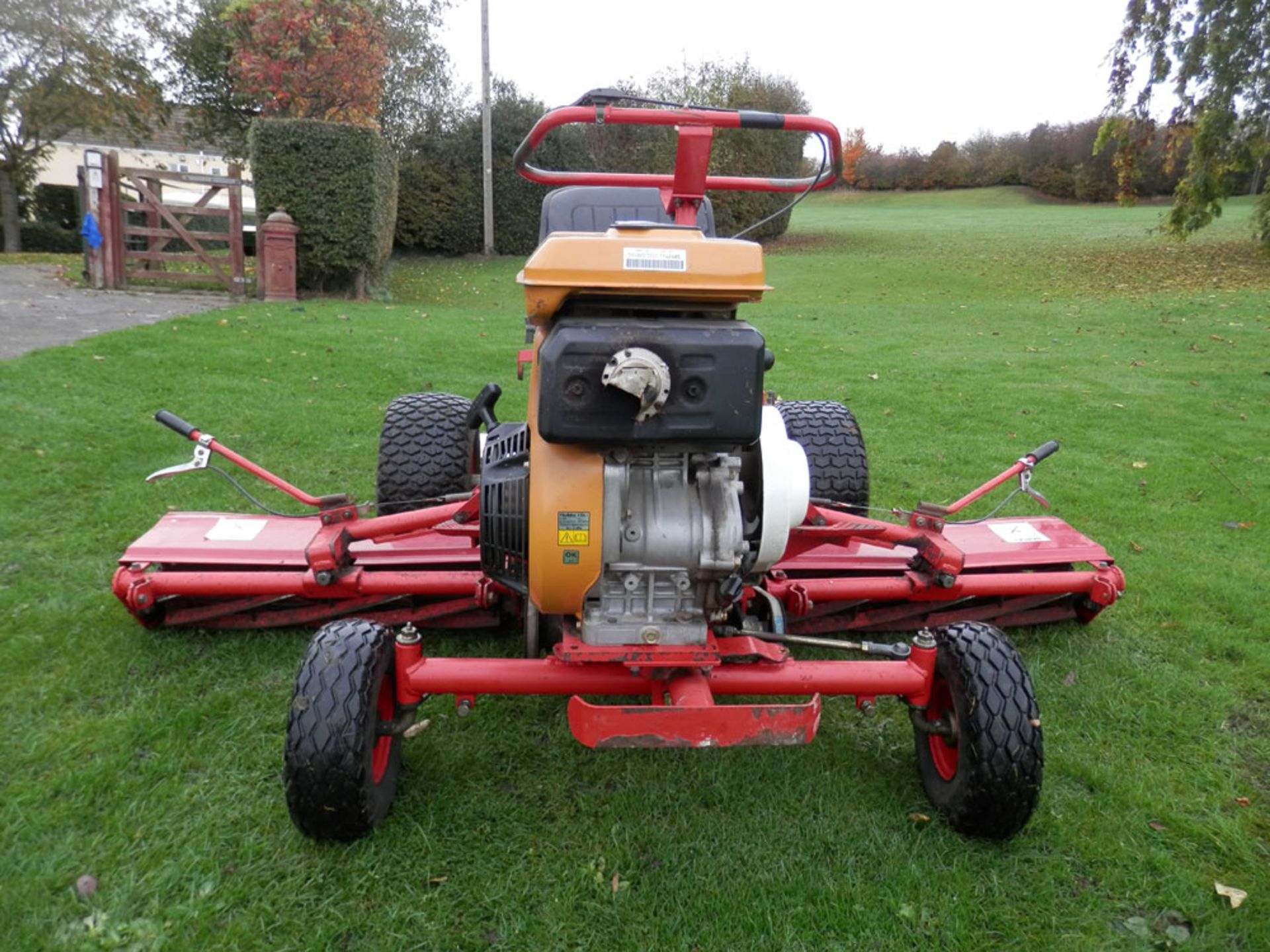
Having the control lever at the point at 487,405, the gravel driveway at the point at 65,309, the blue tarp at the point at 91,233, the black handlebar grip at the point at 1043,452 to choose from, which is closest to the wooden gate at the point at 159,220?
the blue tarp at the point at 91,233

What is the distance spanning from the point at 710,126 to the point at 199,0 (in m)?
24.6

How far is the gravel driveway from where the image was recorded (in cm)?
899

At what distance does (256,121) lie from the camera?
41.5ft

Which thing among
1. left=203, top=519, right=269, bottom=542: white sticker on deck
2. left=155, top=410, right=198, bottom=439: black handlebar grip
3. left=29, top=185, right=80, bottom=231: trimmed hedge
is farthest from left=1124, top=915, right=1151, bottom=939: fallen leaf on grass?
left=29, top=185, right=80, bottom=231: trimmed hedge

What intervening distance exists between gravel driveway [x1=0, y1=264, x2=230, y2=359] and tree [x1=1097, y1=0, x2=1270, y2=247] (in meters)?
16.4

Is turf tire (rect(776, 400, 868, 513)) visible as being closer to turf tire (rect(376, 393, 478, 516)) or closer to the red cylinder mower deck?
the red cylinder mower deck

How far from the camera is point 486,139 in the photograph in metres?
21.2

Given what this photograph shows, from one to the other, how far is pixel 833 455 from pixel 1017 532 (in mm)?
930

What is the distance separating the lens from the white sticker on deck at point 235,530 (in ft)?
12.7

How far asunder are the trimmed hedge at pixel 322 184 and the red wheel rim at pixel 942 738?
39.6 feet

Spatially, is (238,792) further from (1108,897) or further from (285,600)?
(1108,897)

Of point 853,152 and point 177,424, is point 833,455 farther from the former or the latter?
point 853,152

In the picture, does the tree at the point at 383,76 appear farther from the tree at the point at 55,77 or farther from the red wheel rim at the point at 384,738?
the red wheel rim at the point at 384,738

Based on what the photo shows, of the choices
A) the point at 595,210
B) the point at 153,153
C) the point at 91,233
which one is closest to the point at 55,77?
the point at 91,233
